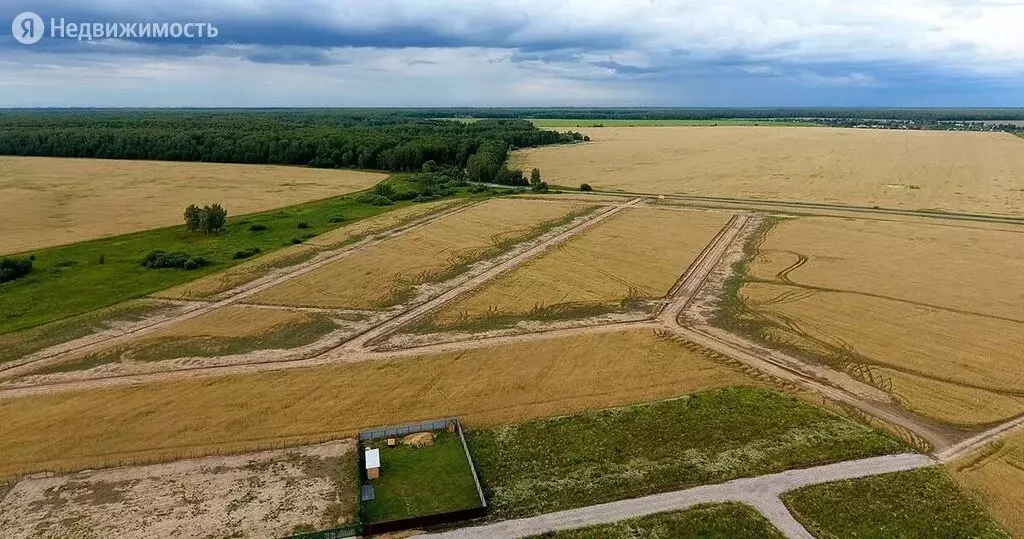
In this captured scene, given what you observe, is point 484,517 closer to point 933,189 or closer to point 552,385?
point 552,385

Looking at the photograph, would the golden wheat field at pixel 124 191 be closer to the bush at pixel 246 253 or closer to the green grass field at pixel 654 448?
the bush at pixel 246 253

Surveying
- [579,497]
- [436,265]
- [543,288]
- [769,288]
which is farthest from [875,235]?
[579,497]

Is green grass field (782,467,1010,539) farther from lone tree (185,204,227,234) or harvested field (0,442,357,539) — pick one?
lone tree (185,204,227,234)

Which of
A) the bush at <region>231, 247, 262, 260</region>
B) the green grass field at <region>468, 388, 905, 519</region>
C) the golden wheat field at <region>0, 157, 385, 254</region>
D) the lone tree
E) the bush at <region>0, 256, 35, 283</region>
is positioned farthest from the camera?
the golden wheat field at <region>0, 157, 385, 254</region>

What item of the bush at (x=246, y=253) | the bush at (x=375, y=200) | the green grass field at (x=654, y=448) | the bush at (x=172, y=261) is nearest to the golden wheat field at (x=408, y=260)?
the bush at (x=246, y=253)

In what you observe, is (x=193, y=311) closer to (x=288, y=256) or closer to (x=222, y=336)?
(x=222, y=336)

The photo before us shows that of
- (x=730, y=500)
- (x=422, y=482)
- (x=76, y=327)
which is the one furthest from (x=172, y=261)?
(x=730, y=500)

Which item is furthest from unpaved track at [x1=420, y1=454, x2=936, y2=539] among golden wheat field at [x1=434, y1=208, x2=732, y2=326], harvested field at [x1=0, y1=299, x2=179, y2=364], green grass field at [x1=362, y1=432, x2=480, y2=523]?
harvested field at [x1=0, y1=299, x2=179, y2=364]
